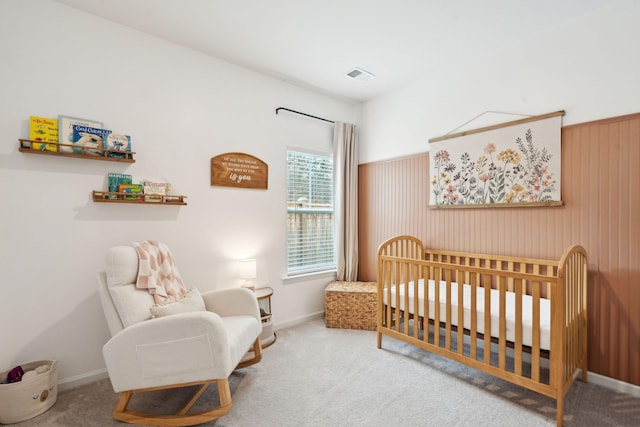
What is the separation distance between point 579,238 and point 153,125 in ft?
10.7

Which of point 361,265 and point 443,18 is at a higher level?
point 443,18

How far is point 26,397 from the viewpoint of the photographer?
1750 millimetres

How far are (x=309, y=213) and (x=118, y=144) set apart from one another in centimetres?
192

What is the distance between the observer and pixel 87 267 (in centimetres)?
219

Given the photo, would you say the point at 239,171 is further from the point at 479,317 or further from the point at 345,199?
the point at 479,317

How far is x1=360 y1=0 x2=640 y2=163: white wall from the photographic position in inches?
80.8

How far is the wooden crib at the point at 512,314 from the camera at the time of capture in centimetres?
173

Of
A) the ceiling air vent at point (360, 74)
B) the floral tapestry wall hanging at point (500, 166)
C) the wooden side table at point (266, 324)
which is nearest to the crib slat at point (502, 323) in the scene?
the floral tapestry wall hanging at point (500, 166)

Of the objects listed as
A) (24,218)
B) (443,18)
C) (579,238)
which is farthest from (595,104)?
(24,218)

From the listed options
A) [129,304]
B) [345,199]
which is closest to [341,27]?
[345,199]

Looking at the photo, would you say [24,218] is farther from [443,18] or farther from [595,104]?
[595,104]

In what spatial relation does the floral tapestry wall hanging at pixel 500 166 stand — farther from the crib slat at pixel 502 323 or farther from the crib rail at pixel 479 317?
the crib slat at pixel 502 323

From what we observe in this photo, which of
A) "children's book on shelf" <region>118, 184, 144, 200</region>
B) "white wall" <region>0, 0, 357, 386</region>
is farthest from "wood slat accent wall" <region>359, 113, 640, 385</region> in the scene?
"children's book on shelf" <region>118, 184, 144, 200</region>

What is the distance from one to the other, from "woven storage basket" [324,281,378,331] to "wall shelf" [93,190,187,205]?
1.70 meters
